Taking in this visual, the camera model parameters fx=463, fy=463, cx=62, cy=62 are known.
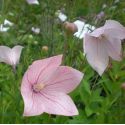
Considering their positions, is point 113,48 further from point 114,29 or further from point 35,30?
point 35,30

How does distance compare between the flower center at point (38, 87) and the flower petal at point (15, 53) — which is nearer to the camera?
the flower center at point (38, 87)

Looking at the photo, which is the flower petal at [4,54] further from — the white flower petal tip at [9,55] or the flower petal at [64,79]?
the flower petal at [64,79]

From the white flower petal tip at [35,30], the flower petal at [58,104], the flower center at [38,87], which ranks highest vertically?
the flower center at [38,87]

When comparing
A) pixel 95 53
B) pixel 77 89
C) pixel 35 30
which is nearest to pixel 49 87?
pixel 95 53

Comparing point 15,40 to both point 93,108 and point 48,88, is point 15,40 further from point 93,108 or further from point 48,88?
point 48,88

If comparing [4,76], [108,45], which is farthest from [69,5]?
[4,76]

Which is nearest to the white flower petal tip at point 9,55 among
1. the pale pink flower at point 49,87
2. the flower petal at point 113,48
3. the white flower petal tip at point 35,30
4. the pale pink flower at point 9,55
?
the pale pink flower at point 9,55

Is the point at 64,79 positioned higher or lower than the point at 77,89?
higher
